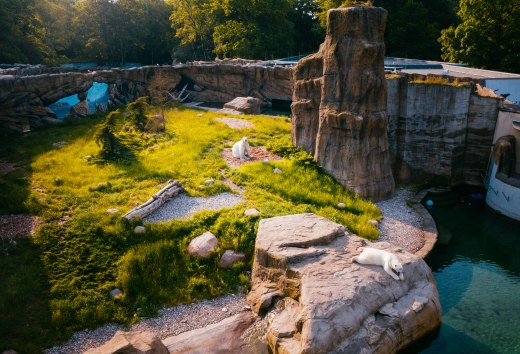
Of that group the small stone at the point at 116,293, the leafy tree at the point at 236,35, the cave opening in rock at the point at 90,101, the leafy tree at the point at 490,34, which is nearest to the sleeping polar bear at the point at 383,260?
the small stone at the point at 116,293

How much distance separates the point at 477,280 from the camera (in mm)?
14820

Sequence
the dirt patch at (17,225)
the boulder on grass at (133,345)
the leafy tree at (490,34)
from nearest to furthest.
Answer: the boulder on grass at (133,345) → the dirt patch at (17,225) → the leafy tree at (490,34)

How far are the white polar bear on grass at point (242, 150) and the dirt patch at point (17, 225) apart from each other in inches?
368

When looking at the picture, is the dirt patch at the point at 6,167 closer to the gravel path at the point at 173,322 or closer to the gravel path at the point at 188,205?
the gravel path at the point at 188,205

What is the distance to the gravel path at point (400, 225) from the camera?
16016 millimetres

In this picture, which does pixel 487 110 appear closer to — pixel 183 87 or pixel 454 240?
pixel 454 240

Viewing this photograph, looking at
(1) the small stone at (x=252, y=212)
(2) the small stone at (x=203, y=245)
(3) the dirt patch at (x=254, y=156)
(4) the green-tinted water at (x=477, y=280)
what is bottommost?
(4) the green-tinted water at (x=477, y=280)

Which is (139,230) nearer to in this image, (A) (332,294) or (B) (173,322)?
(B) (173,322)

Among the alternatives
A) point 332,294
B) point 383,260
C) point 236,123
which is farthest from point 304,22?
point 332,294

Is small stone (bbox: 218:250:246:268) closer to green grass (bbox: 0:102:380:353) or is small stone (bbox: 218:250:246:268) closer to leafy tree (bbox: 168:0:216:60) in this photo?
green grass (bbox: 0:102:380:353)

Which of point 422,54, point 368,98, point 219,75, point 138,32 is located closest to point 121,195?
point 368,98

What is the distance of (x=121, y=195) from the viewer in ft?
53.9

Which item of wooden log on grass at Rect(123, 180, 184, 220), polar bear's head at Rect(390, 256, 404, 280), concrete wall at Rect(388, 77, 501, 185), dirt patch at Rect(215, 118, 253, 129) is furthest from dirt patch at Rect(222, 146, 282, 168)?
polar bear's head at Rect(390, 256, 404, 280)

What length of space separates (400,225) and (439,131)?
23.4 ft
